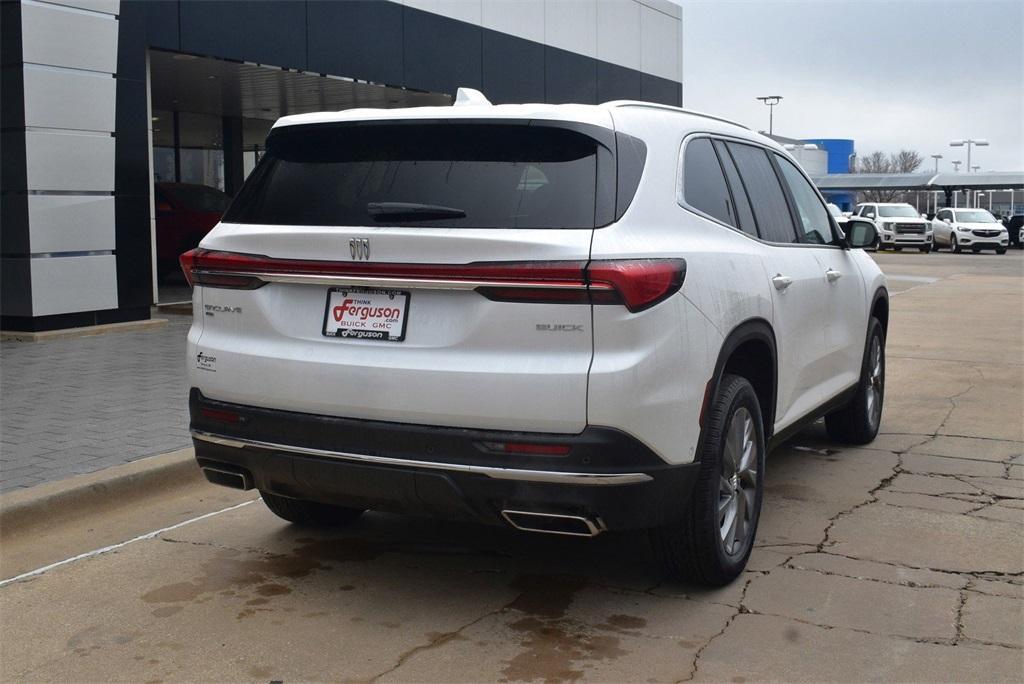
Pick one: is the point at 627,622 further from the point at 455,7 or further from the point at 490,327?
the point at 455,7

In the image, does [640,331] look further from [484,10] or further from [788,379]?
[484,10]

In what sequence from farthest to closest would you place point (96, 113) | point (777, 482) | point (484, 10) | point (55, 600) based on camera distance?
point (484, 10)
point (96, 113)
point (777, 482)
point (55, 600)

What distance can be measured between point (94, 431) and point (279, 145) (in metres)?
3.36

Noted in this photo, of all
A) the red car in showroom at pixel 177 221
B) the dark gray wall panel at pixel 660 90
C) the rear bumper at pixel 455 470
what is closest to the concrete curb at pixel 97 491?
the rear bumper at pixel 455 470

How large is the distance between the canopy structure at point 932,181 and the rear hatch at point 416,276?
5359 cm

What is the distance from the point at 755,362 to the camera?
4949 millimetres

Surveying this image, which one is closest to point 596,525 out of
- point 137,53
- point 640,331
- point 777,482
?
point 640,331

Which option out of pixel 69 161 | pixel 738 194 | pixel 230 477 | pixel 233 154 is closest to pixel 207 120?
pixel 233 154

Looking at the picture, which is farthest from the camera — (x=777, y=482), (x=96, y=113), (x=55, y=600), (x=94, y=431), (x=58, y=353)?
(x=96, y=113)

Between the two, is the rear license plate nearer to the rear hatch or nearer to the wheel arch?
the rear hatch

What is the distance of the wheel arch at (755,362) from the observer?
14.1ft

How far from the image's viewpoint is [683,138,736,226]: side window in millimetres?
4531

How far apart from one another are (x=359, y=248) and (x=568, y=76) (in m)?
19.9

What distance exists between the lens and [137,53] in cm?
1346
